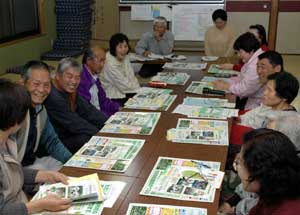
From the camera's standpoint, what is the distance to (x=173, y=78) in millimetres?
3611

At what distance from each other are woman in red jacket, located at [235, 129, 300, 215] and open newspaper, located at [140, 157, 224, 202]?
0.32 meters

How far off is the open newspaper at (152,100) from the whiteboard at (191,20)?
13.8ft

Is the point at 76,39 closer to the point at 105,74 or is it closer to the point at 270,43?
the point at 105,74

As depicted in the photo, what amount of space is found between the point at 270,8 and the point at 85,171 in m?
Result: 6.32

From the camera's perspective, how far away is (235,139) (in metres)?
2.52

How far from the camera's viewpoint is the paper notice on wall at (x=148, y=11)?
283 inches

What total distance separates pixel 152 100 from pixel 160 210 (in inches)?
60.4

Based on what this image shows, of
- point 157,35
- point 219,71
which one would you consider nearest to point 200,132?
point 219,71

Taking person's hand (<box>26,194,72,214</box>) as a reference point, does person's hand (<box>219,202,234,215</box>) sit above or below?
below

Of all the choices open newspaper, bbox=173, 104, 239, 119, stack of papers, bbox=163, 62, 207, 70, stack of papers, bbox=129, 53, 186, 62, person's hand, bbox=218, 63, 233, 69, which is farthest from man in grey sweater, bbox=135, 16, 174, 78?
open newspaper, bbox=173, 104, 239, 119

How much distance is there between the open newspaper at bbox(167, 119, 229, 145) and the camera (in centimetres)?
215

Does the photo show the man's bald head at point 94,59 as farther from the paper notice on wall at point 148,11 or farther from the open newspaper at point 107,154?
the paper notice on wall at point 148,11

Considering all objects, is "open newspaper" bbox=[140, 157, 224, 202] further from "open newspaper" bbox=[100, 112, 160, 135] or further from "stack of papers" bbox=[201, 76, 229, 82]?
"stack of papers" bbox=[201, 76, 229, 82]

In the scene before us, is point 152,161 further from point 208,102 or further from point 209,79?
point 209,79
